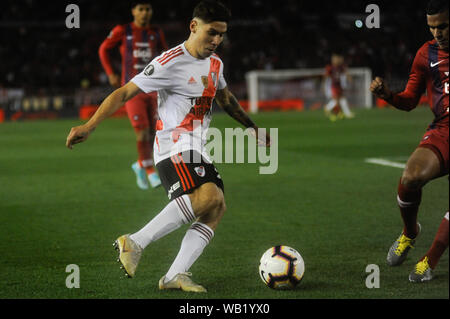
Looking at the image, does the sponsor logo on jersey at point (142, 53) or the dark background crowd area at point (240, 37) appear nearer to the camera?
the sponsor logo on jersey at point (142, 53)

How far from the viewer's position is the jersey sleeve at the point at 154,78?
4414 mm

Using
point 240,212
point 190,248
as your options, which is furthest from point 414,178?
point 240,212

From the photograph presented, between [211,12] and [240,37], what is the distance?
1264 inches

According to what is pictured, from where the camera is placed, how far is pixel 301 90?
100 ft

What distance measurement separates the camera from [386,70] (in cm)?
3403

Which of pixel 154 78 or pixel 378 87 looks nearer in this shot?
pixel 154 78

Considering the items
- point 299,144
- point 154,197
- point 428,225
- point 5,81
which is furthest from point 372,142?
point 5,81

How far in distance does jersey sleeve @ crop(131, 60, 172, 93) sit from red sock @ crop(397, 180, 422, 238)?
5.92 ft

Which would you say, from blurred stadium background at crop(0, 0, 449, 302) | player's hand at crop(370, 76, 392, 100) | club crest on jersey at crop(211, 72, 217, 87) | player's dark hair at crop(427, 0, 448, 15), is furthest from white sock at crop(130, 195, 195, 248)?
player's dark hair at crop(427, 0, 448, 15)

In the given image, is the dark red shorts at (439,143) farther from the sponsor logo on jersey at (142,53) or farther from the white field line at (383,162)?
the white field line at (383,162)

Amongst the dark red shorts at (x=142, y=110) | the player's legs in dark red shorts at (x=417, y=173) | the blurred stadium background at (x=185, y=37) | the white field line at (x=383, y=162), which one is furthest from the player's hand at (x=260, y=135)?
the blurred stadium background at (x=185, y=37)

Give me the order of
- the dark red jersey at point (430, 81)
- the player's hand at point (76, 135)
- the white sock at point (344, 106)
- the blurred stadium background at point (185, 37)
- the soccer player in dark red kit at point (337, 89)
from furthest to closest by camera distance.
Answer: the blurred stadium background at point (185, 37), the white sock at point (344, 106), the soccer player in dark red kit at point (337, 89), the dark red jersey at point (430, 81), the player's hand at point (76, 135)

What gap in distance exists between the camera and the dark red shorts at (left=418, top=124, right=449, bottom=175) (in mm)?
4684

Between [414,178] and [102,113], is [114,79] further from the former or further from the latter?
[414,178]
